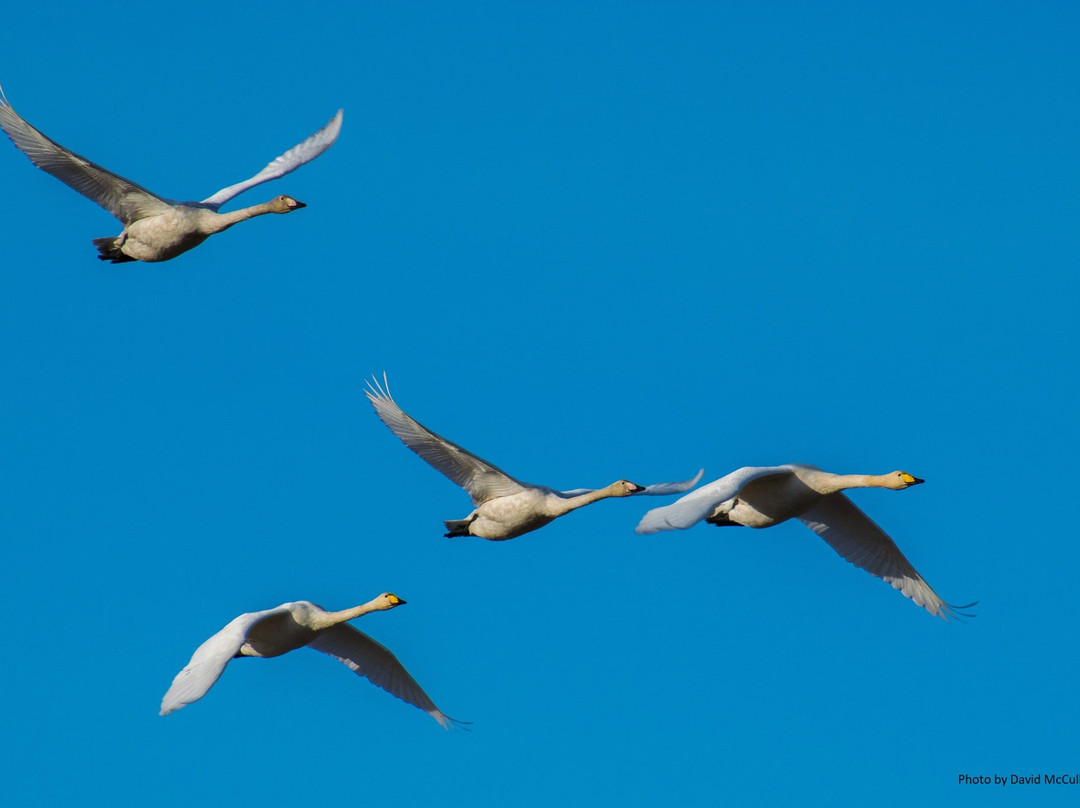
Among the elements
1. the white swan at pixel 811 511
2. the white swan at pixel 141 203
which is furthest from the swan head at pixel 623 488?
the white swan at pixel 141 203

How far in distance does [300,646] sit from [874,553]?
8.84 meters

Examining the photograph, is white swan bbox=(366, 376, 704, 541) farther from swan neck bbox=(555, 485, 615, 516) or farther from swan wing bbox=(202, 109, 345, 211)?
swan wing bbox=(202, 109, 345, 211)

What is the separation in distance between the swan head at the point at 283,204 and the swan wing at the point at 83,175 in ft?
4.92

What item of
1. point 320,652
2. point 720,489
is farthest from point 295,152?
point 720,489

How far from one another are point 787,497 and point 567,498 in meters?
3.09

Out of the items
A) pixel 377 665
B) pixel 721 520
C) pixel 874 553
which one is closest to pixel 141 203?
pixel 377 665

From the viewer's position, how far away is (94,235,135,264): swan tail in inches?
1000

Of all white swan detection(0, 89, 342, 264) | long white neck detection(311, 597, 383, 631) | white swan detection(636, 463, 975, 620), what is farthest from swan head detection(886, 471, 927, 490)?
white swan detection(0, 89, 342, 264)

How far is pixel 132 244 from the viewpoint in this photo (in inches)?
990

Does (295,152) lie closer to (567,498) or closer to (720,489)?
(567,498)

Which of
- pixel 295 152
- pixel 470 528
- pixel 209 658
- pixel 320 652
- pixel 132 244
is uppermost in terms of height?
pixel 295 152

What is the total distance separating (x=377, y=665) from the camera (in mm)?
25688

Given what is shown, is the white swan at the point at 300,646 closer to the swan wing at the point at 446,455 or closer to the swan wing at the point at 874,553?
the swan wing at the point at 446,455

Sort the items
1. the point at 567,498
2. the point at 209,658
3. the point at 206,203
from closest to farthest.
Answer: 1. the point at 209,658
2. the point at 567,498
3. the point at 206,203
